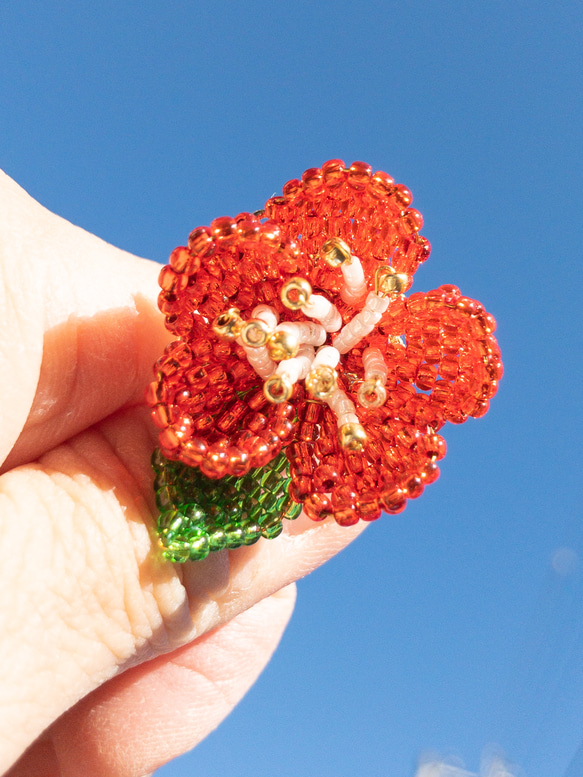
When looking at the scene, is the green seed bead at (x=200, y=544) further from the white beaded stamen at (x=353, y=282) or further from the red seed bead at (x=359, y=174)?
the red seed bead at (x=359, y=174)

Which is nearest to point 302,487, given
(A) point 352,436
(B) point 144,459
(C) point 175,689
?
(A) point 352,436

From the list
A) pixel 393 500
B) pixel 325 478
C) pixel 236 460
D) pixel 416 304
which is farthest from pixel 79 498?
pixel 416 304

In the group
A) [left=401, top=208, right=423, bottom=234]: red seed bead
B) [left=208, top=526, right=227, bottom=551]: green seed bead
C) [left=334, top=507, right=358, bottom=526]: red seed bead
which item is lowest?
[left=208, top=526, right=227, bottom=551]: green seed bead

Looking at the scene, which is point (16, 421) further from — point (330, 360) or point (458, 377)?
point (458, 377)

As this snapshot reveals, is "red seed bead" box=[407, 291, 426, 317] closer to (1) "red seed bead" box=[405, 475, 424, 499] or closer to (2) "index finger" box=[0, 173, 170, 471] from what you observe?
(1) "red seed bead" box=[405, 475, 424, 499]

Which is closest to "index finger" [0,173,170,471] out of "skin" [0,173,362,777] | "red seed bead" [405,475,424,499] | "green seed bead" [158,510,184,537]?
"skin" [0,173,362,777]

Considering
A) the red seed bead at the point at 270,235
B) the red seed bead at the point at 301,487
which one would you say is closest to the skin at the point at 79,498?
the red seed bead at the point at 301,487

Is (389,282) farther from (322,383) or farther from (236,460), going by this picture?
(236,460)
